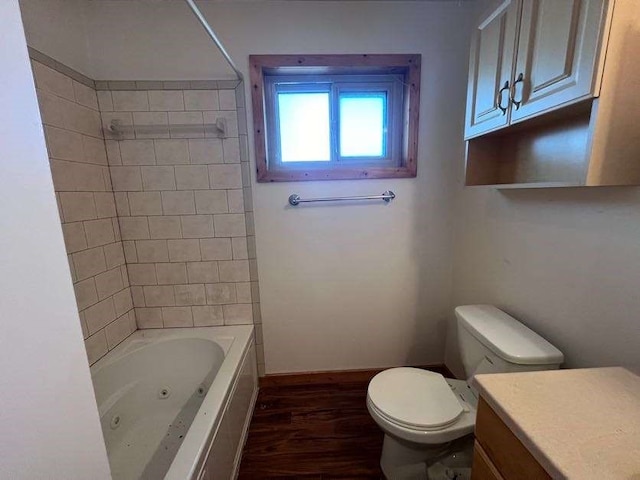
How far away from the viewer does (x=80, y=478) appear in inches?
18.7

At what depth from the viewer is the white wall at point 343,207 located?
61.4 inches

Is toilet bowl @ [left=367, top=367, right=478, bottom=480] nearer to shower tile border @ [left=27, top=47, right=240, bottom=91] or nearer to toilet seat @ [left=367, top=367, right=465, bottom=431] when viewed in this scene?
toilet seat @ [left=367, top=367, right=465, bottom=431]

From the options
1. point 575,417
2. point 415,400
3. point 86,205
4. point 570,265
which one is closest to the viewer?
point 575,417

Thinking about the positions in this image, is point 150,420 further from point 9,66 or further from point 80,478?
point 9,66

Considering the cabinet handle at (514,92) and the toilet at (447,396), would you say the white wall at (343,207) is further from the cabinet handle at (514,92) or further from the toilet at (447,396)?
the cabinet handle at (514,92)

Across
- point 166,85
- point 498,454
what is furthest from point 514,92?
point 166,85

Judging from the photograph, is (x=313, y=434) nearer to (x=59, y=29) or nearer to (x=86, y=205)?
(x=86, y=205)

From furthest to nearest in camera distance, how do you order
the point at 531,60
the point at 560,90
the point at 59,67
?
the point at 59,67
the point at 531,60
the point at 560,90

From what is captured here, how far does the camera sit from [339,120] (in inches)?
70.7

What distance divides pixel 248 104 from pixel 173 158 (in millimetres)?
545

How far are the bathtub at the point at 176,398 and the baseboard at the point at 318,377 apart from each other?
0.13 meters

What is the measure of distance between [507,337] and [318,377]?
126 centimetres

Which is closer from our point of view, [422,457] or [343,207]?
[422,457]

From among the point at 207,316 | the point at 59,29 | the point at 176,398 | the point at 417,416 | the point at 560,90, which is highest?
the point at 59,29
